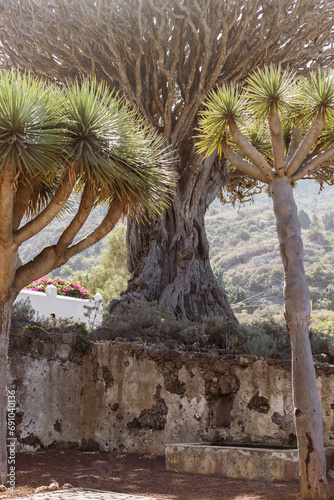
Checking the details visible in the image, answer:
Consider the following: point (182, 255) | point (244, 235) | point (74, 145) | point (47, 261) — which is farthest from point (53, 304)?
point (244, 235)

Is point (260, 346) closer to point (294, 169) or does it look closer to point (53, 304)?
point (294, 169)

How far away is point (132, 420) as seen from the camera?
318 inches

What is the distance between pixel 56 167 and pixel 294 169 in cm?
254

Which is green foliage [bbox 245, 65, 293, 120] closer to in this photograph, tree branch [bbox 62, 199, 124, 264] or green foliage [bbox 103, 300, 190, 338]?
tree branch [bbox 62, 199, 124, 264]

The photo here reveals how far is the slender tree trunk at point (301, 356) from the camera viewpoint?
4922 millimetres

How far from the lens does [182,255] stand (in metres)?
12.1

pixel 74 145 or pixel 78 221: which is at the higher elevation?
pixel 74 145

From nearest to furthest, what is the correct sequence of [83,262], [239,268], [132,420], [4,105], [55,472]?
[4,105], [55,472], [132,420], [239,268], [83,262]

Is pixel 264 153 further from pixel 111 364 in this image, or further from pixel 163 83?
pixel 163 83

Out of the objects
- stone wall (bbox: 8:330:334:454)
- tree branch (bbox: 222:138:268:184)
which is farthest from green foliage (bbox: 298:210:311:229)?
tree branch (bbox: 222:138:268:184)

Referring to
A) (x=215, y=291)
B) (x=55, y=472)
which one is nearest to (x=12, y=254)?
(x=55, y=472)

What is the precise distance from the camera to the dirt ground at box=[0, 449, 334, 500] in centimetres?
530

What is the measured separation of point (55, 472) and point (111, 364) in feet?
6.95

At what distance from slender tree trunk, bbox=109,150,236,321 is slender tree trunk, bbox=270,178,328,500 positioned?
19.2 ft
